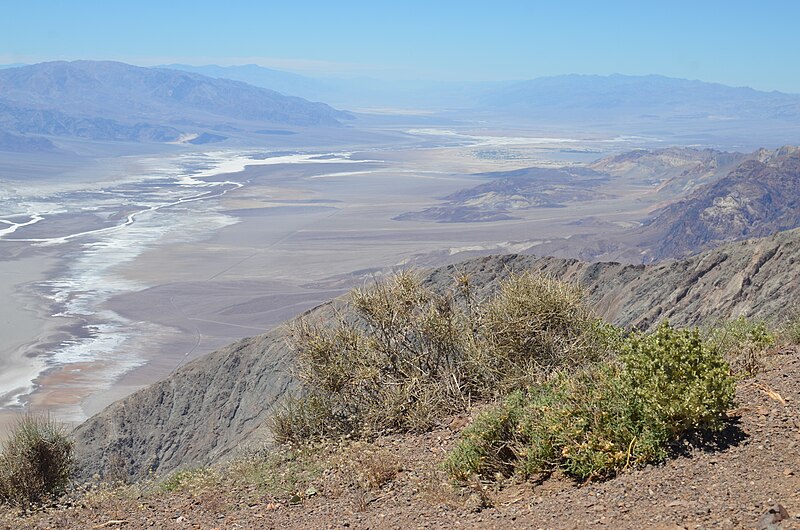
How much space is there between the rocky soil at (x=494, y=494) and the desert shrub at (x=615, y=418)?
16 centimetres

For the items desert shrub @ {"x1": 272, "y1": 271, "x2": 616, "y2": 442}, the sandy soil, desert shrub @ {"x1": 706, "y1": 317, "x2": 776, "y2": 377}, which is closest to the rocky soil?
desert shrub @ {"x1": 706, "y1": 317, "x2": 776, "y2": 377}

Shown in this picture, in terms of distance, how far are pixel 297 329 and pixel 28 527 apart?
3.70 meters

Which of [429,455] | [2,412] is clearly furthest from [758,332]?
[2,412]

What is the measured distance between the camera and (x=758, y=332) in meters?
8.59

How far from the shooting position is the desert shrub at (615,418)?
20.5 ft

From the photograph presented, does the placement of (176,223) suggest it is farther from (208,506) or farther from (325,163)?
(208,506)

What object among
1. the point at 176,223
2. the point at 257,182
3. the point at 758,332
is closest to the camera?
the point at 758,332

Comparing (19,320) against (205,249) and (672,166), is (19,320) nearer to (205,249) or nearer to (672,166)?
(205,249)

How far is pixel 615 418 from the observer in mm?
6617

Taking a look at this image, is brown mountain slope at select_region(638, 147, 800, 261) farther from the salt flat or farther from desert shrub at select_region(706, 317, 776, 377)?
desert shrub at select_region(706, 317, 776, 377)

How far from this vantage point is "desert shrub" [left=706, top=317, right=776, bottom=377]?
27.0 ft

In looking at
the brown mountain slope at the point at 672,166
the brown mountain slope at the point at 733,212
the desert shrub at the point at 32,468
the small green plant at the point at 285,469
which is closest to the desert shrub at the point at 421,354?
the small green plant at the point at 285,469

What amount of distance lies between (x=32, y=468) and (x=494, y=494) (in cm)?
586

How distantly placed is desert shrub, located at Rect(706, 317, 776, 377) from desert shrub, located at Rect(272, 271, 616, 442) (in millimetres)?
1277
